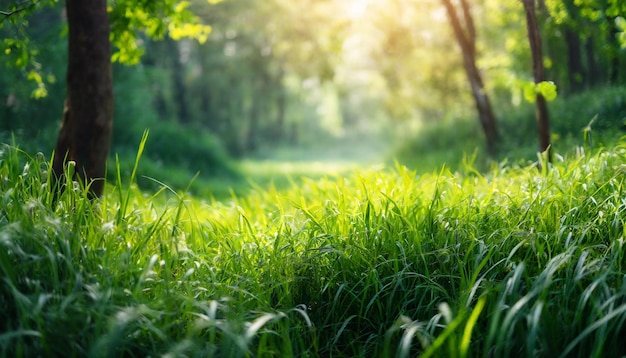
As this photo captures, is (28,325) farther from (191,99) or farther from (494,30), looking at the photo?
(191,99)

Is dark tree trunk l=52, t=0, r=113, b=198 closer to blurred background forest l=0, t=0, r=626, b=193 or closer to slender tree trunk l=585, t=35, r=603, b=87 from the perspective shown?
blurred background forest l=0, t=0, r=626, b=193

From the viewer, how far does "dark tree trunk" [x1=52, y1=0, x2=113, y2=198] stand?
156 inches

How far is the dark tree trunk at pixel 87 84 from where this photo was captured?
397 centimetres

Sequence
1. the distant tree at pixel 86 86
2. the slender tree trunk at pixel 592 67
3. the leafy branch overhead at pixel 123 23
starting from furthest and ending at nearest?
the slender tree trunk at pixel 592 67
the leafy branch overhead at pixel 123 23
the distant tree at pixel 86 86

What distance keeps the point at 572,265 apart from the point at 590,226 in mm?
326

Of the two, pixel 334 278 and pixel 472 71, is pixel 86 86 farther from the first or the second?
pixel 472 71

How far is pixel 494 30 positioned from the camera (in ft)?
57.3

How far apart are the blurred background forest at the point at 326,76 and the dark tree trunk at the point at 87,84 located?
2.10 ft

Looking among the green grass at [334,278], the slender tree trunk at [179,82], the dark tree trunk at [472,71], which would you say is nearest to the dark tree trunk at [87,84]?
the green grass at [334,278]

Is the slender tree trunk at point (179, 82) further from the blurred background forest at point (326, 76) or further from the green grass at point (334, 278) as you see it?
the green grass at point (334, 278)

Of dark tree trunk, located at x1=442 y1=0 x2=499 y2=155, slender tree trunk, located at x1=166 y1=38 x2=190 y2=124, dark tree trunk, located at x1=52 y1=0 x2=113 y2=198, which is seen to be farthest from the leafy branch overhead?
slender tree trunk, located at x1=166 y1=38 x2=190 y2=124

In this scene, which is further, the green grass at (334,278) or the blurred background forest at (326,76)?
the blurred background forest at (326,76)

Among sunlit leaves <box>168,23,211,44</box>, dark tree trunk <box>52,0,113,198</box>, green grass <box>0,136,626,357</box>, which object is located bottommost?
green grass <box>0,136,626,357</box>

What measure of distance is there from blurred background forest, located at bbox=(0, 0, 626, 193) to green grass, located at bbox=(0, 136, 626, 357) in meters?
1.63
